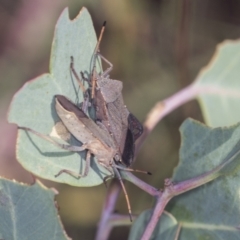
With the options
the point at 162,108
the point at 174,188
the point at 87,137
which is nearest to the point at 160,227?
the point at 174,188

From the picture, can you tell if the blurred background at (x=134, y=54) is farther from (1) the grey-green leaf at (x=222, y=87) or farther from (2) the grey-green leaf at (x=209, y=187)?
(2) the grey-green leaf at (x=209, y=187)

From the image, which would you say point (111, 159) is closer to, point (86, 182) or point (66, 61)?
point (86, 182)

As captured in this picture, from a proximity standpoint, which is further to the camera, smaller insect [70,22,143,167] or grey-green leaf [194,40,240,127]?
grey-green leaf [194,40,240,127]

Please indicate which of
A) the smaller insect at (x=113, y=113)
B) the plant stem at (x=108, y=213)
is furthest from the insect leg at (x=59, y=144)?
the plant stem at (x=108, y=213)

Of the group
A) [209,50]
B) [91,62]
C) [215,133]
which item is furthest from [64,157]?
[209,50]

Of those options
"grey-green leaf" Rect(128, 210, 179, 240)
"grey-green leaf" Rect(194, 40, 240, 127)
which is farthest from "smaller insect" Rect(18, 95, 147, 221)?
"grey-green leaf" Rect(194, 40, 240, 127)

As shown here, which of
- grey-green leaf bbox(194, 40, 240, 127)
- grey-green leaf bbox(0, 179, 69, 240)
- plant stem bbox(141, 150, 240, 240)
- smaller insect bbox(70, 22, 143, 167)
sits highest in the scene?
grey-green leaf bbox(194, 40, 240, 127)

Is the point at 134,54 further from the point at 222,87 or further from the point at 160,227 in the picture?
the point at 160,227

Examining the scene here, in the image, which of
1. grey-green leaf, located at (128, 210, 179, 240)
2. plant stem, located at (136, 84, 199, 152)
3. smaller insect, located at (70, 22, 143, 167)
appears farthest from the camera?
plant stem, located at (136, 84, 199, 152)

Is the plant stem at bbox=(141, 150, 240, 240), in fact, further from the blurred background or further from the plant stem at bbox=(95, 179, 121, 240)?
the blurred background
